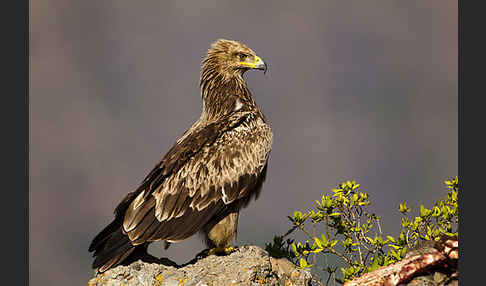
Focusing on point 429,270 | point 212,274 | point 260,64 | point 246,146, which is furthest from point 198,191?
point 429,270

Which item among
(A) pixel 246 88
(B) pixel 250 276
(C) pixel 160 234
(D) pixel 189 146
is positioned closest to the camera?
(B) pixel 250 276

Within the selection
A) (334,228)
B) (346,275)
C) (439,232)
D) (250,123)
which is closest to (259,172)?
(250,123)

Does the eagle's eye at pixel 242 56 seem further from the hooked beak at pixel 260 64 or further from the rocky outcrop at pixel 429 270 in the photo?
the rocky outcrop at pixel 429 270

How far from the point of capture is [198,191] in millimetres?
8141

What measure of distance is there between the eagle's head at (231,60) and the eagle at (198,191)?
0.84 m

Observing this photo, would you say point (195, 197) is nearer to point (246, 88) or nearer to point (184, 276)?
point (184, 276)

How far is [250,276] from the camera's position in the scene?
6992 mm

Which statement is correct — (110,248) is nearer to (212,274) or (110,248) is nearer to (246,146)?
(212,274)

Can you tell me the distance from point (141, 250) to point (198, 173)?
1.37m

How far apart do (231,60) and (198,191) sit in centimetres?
280

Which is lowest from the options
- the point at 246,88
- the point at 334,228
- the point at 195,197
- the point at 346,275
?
the point at 346,275

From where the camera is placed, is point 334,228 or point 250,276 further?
point 334,228

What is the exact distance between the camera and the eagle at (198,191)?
7.64m

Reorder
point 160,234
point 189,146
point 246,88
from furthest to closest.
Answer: point 246,88 → point 189,146 → point 160,234
